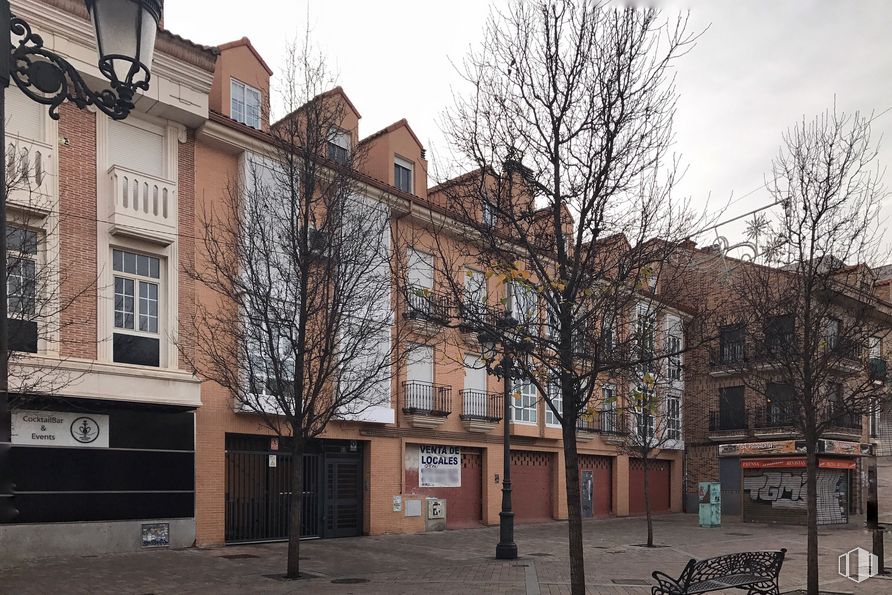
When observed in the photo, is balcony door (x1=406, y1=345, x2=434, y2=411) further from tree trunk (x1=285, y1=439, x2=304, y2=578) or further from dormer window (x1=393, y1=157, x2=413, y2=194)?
tree trunk (x1=285, y1=439, x2=304, y2=578)

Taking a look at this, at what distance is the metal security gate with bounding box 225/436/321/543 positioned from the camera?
60.0 feet

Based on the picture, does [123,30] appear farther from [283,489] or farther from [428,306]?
[283,489]

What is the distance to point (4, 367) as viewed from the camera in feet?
12.1

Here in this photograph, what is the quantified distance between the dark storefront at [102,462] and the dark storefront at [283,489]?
1552 mm

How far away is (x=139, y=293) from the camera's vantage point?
1684 cm

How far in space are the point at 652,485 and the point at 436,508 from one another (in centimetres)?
1469

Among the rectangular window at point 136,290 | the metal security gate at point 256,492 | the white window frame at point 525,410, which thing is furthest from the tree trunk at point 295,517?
the white window frame at point 525,410

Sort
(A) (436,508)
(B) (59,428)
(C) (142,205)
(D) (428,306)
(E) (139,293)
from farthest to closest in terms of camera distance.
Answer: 1. (A) (436,508)
2. (E) (139,293)
3. (C) (142,205)
4. (B) (59,428)
5. (D) (428,306)

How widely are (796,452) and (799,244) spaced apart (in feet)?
71.7

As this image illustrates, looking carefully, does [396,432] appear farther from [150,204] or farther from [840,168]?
[840,168]

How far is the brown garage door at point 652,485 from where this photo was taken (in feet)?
111

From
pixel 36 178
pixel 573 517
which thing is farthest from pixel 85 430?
pixel 573 517

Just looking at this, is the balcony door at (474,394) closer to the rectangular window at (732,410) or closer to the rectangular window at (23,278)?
the rectangular window at (732,410)

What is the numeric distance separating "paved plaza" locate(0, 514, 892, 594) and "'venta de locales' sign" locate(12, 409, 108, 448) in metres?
2.15
